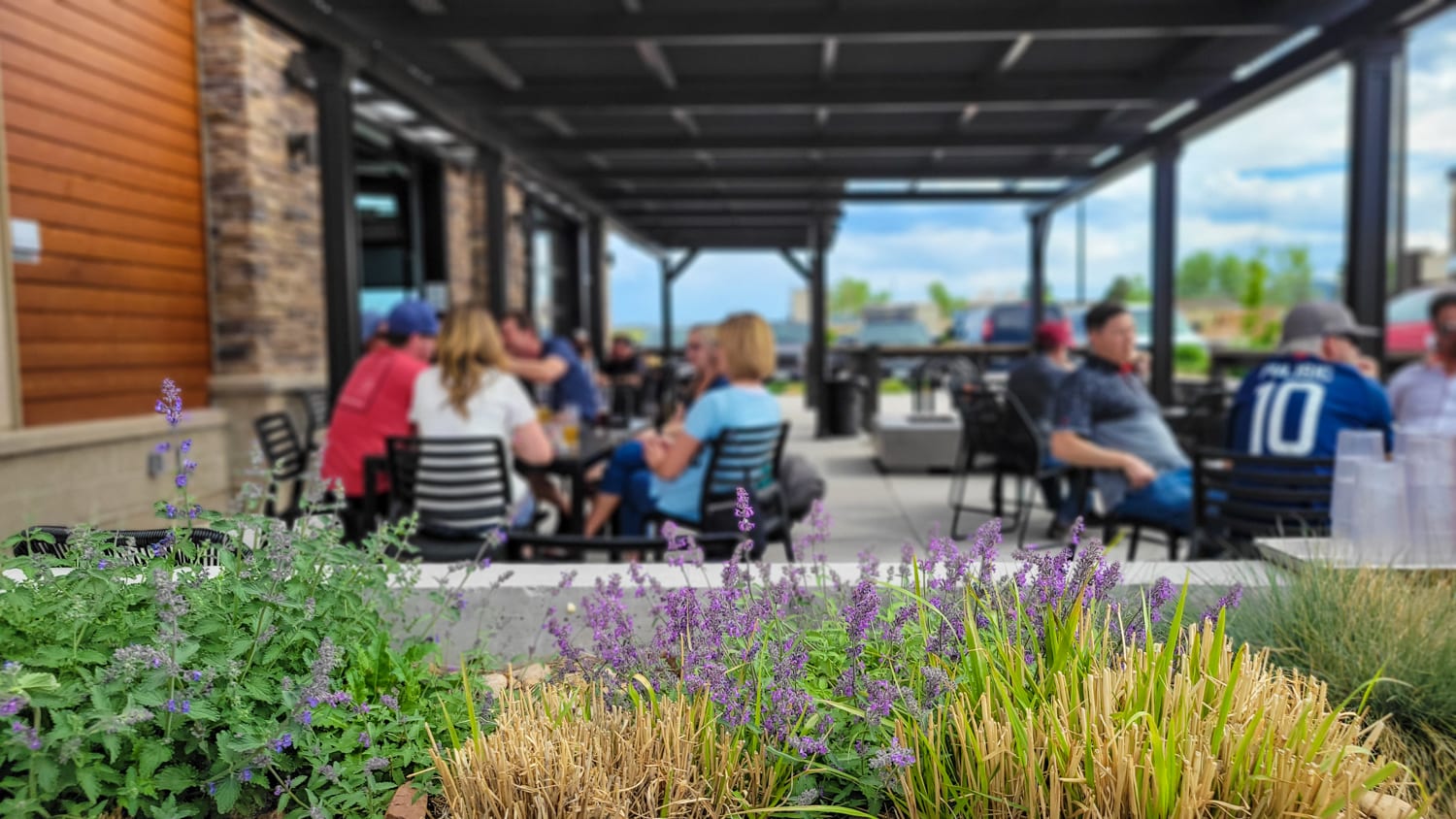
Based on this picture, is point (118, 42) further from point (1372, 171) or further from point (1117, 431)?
point (1372, 171)

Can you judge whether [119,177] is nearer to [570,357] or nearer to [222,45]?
[222,45]

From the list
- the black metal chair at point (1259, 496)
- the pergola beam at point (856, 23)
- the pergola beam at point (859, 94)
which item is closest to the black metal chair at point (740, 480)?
the black metal chair at point (1259, 496)

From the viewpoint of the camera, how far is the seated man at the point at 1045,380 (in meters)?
5.64

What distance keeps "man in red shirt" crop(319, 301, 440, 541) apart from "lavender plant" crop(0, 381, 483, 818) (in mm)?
2770

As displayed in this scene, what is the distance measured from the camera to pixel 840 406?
11672 mm

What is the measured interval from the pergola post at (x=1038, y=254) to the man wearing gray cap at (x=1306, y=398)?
31.4 ft

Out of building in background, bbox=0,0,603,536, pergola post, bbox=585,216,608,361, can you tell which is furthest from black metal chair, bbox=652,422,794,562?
pergola post, bbox=585,216,608,361

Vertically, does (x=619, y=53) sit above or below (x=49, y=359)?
above

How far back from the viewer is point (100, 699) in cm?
97

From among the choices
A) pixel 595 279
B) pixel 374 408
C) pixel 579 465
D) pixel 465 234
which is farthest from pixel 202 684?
pixel 595 279

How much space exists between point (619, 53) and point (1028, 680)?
20.7 ft

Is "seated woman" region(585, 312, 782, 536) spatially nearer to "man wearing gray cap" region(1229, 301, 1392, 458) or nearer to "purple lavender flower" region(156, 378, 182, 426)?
"man wearing gray cap" region(1229, 301, 1392, 458)

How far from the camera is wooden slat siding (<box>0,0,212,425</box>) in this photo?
15.5ft

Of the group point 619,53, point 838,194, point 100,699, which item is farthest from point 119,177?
point 838,194
